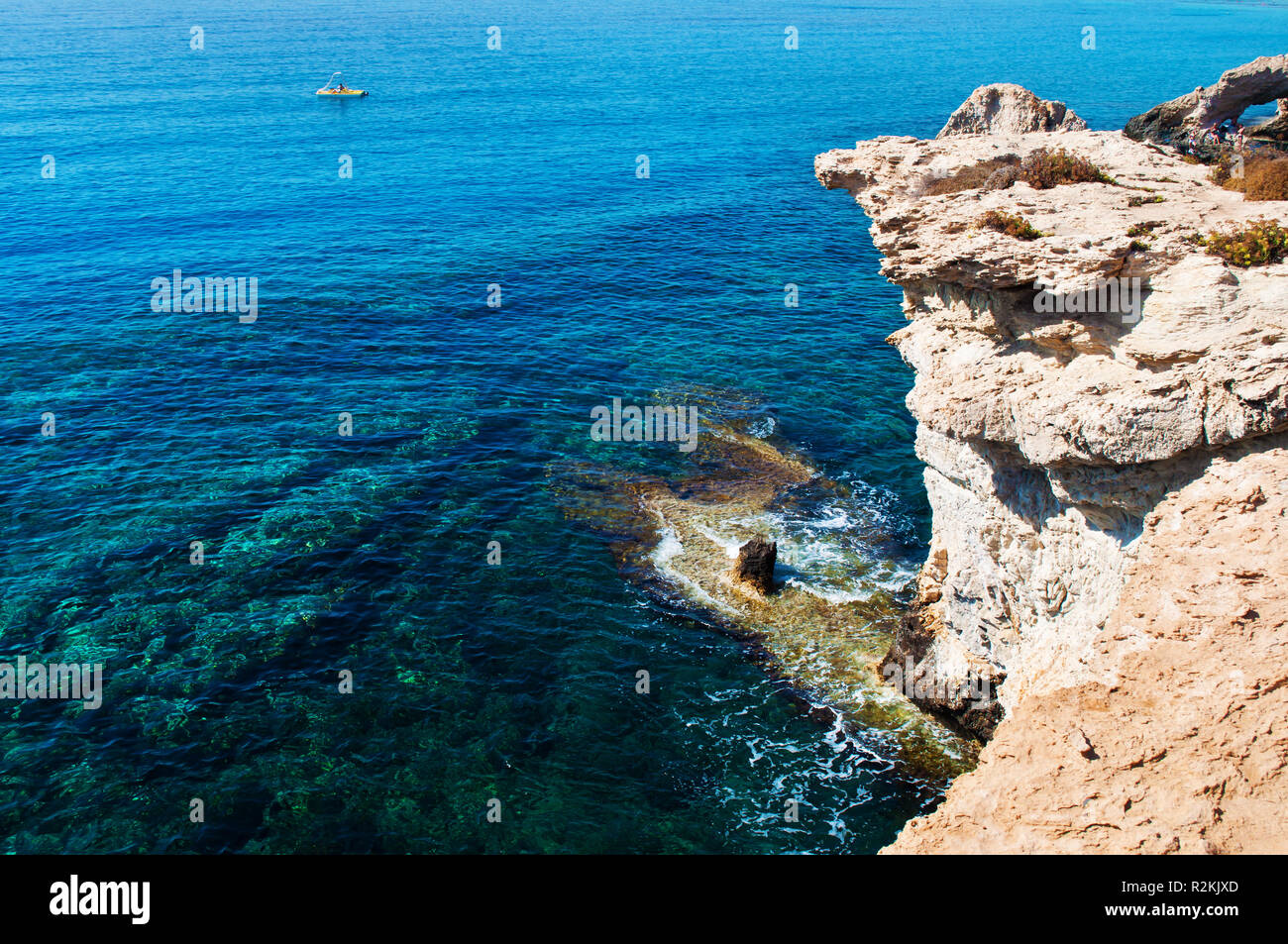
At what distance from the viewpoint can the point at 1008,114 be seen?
127 ft

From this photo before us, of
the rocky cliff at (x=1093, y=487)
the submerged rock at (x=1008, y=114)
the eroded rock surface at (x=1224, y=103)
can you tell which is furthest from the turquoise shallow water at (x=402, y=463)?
the eroded rock surface at (x=1224, y=103)

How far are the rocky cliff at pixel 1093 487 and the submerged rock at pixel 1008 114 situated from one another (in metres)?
2.18

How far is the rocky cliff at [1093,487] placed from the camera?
16.6 metres

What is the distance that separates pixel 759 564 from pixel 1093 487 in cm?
1622

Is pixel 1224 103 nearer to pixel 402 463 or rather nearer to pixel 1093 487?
pixel 1093 487

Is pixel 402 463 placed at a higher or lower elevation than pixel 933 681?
higher

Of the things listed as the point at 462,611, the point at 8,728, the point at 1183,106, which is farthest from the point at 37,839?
the point at 1183,106

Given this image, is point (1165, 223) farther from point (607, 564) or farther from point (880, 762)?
point (607, 564)

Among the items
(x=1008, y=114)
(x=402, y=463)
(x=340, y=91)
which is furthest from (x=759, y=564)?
(x=340, y=91)

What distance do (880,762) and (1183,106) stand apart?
173 feet

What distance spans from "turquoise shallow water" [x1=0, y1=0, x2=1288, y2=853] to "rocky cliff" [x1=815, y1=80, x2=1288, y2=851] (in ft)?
24.5

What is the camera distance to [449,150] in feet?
353

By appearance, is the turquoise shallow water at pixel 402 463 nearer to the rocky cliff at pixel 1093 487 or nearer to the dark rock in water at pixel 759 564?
the dark rock in water at pixel 759 564

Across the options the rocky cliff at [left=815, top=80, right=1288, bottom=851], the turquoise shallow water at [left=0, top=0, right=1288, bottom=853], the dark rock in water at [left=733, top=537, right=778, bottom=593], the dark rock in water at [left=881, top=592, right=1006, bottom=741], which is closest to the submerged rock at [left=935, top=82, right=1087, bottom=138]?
the rocky cliff at [left=815, top=80, right=1288, bottom=851]
